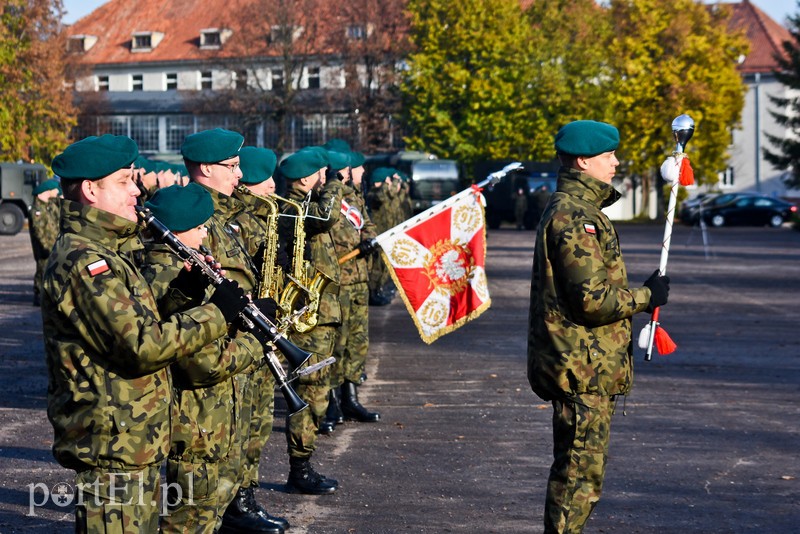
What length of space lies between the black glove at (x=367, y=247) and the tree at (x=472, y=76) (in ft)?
172

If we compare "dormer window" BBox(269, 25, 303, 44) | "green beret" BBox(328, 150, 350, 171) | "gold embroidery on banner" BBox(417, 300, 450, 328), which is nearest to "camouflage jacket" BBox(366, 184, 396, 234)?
"green beret" BBox(328, 150, 350, 171)

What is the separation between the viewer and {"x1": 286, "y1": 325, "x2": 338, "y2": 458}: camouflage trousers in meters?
8.17

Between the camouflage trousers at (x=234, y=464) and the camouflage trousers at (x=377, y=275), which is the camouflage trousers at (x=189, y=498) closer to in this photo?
the camouflage trousers at (x=234, y=464)

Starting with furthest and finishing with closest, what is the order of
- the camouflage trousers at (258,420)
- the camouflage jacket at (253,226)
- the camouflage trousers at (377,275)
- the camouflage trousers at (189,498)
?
the camouflage trousers at (377,275) < the camouflage jacket at (253,226) < the camouflage trousers at (258,420) < the camouflage trousers at (189,498)

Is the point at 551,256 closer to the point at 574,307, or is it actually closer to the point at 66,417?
the point at 574,307

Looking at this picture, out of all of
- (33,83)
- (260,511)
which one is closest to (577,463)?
(260,511)

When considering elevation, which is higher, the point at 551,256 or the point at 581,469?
the point at 551,256

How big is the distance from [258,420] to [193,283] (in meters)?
2.74

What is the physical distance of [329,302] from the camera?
28.5 feet

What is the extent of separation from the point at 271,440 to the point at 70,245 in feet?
18.6

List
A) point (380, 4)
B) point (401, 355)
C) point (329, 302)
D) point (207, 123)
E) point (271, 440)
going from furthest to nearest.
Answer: point (207, 123) < point (380, 4) < point (401, 355) < point (271, 440) < point (329, 302)

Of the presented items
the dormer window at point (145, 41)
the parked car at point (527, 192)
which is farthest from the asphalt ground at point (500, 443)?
Result: the dormer window at point (145, 41)

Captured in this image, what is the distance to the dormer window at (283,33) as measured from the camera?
69.6 metres

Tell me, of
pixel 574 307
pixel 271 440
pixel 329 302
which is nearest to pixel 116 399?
pixel 574 307
